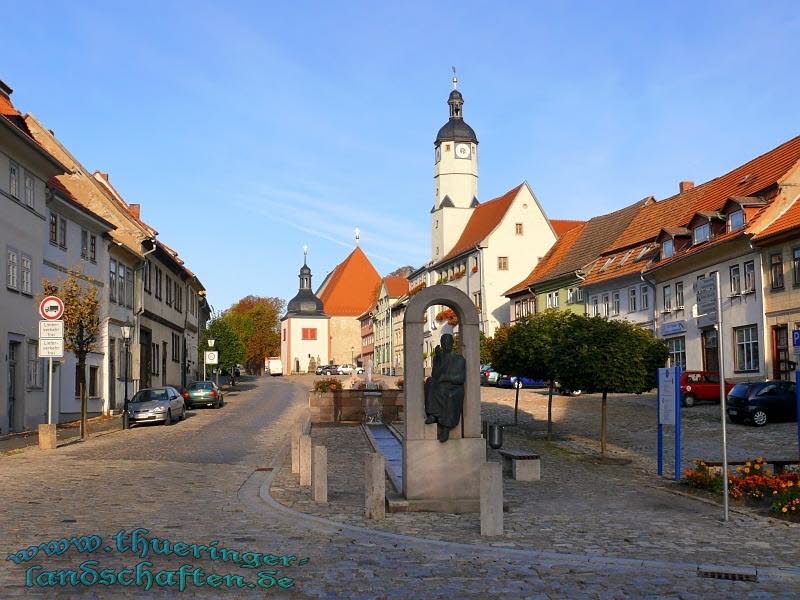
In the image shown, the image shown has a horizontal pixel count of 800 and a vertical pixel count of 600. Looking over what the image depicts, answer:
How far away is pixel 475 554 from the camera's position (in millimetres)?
9281

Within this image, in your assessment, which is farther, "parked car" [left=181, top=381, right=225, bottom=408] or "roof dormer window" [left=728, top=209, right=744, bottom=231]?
"parked car" [left=181, top=381, right=225, bottom=408]

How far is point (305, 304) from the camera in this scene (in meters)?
133

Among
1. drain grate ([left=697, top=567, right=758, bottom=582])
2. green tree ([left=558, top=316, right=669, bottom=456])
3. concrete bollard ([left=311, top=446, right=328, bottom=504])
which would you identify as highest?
green tree ([left=558, top=316, right=669, bottom=456])

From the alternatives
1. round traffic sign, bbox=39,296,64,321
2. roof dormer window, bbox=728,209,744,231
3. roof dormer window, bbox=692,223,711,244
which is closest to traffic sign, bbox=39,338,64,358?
round traffic sign, bbox=39,296,64,321

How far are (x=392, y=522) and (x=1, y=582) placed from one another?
4.90 meters

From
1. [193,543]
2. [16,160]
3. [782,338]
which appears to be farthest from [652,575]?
[782,338]

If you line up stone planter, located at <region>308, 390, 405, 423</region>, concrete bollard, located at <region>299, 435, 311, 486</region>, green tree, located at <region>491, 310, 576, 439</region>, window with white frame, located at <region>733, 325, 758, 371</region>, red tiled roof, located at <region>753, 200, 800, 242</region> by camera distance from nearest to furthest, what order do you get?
1. concrete bollard, located at <region>299, 435, 311, 486</region>
2. green tree, located at <region>491, 310, 576, 439</region>
3. stone planter, located at <region>308, 390, 405, 423</region>
4. red tiled roof, located at <region>753, 200, 800, 242</region>
5. window with white frame, located at <region>733, 325, 758, 371</region>

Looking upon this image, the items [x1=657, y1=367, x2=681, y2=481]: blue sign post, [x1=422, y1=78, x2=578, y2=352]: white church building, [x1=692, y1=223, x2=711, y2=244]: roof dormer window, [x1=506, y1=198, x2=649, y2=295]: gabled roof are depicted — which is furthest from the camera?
[x1=422, y1=78, x2=578, y2=352]: white church building

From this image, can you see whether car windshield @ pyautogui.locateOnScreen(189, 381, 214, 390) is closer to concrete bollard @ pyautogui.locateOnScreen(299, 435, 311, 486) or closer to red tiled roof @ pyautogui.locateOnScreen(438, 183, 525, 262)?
concrete bollard @ pyautogui.locateOnScreen(299, 435, 311, 486)

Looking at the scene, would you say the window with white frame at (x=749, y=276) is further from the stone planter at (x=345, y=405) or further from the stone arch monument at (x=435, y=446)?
the stone arch monument at (x=435, y=446)

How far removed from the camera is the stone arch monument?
12.4 m

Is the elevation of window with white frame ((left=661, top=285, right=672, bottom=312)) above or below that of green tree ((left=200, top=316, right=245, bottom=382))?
above

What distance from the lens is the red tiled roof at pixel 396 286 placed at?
110938 mm

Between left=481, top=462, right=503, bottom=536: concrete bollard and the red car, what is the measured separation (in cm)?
2722
